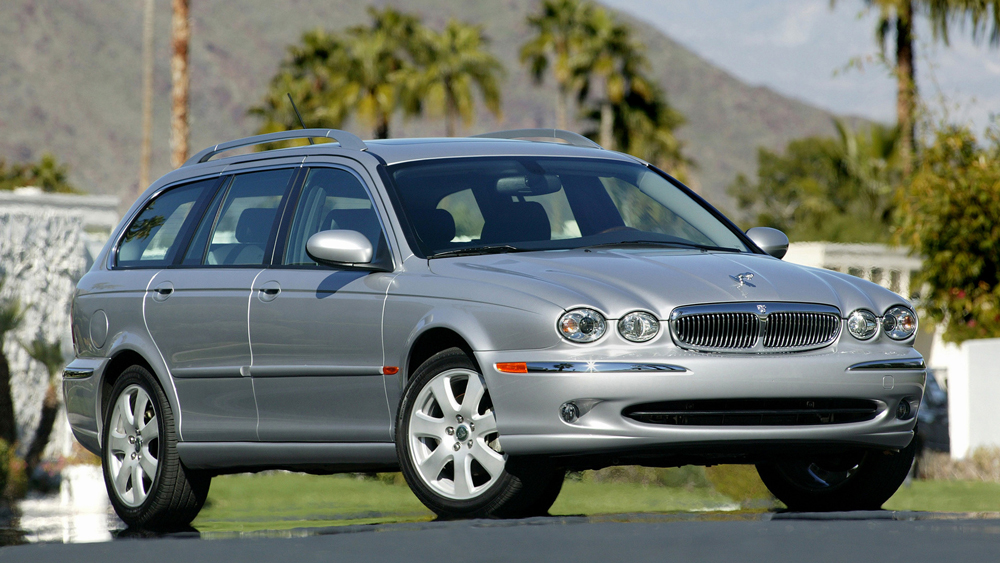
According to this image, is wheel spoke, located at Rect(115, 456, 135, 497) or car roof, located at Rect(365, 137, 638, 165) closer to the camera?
car roof, located at Rect(365, 137, 638, 165)

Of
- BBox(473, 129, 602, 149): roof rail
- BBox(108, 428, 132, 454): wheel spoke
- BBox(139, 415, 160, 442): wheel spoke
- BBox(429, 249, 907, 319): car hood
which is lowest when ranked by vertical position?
BBox(108, 428, 132, 454): wheel spoke

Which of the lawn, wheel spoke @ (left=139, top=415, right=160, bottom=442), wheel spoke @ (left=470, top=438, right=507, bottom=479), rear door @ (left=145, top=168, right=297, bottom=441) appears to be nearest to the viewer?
wheel spoke @ (left=470, top=438, right=507, bottom=479)

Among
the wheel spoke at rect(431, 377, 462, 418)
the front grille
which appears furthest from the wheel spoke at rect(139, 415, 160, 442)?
the front grille

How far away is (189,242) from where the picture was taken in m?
7.99

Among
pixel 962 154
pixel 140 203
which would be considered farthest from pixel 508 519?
pixel 962 154

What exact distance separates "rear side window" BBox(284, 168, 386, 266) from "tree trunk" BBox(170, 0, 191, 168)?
1802 centimetres

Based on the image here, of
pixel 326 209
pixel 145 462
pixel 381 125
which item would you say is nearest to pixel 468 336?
pixel 326 209

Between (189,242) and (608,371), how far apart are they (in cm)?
299

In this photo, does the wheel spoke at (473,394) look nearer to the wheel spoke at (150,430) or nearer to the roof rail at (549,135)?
the wheel spoke at (150,430)

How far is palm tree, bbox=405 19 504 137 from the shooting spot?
2042 inches

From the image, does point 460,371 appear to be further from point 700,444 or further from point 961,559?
point 961,559

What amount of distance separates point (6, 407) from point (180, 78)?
9673mm

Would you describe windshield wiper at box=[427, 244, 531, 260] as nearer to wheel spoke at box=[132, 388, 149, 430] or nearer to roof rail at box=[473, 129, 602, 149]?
roof rail at box=[473, 129, 602, 149]

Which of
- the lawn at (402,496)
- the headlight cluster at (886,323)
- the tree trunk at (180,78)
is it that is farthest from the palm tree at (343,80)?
the headlight cluster at (886,323)
